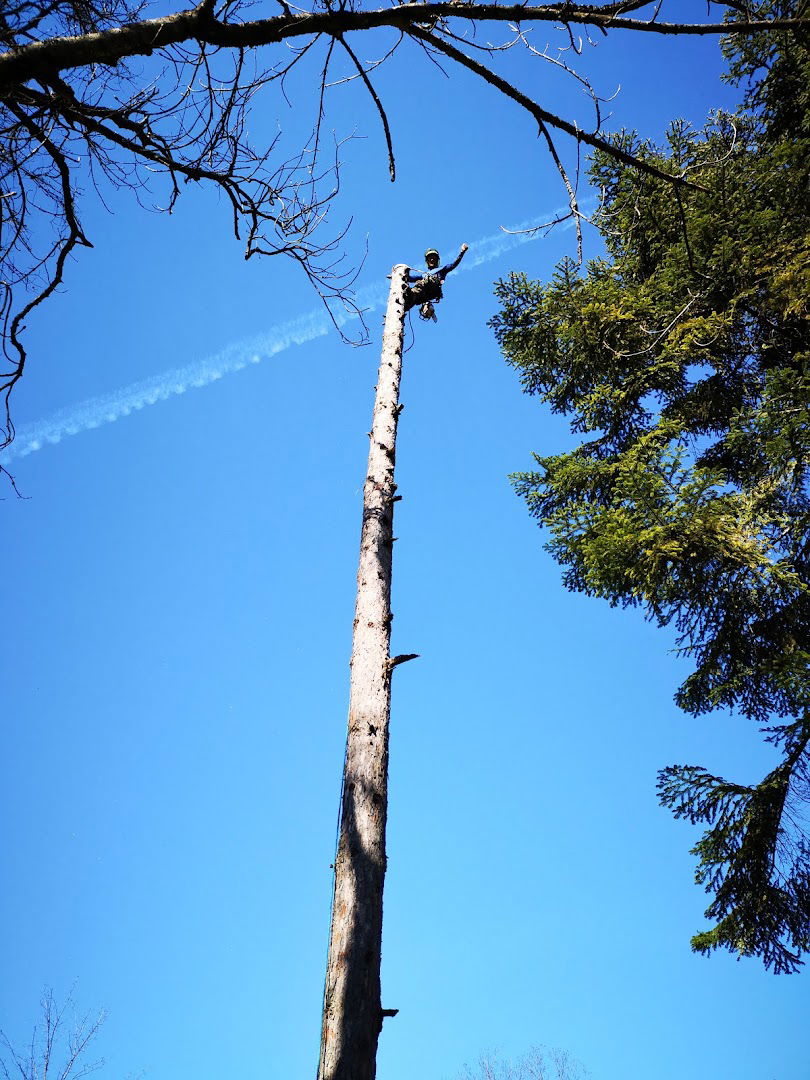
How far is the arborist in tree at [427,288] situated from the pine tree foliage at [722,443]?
136 centimetres

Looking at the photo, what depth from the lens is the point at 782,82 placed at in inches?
279

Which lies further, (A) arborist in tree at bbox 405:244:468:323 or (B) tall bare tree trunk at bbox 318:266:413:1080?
(A) arborist in tree at bbox 405:244:468:323

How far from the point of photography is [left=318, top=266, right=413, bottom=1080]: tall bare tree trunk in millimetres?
2201

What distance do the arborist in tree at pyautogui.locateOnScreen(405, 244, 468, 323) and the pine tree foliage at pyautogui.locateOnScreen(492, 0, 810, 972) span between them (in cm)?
136

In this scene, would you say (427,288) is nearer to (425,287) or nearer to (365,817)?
(425,287)

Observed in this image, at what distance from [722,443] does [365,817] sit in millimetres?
6805

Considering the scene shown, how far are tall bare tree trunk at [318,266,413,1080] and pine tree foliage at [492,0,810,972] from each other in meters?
2.56

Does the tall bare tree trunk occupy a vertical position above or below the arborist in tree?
below

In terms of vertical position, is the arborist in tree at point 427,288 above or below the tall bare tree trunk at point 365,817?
above

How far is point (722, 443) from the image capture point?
7625mm

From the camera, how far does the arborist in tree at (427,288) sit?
5371 mm

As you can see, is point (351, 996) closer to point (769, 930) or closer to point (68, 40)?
point (68, 40)

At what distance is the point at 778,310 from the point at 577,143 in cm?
511

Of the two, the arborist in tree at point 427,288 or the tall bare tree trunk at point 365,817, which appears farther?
the arborist in tree at point 427,288
